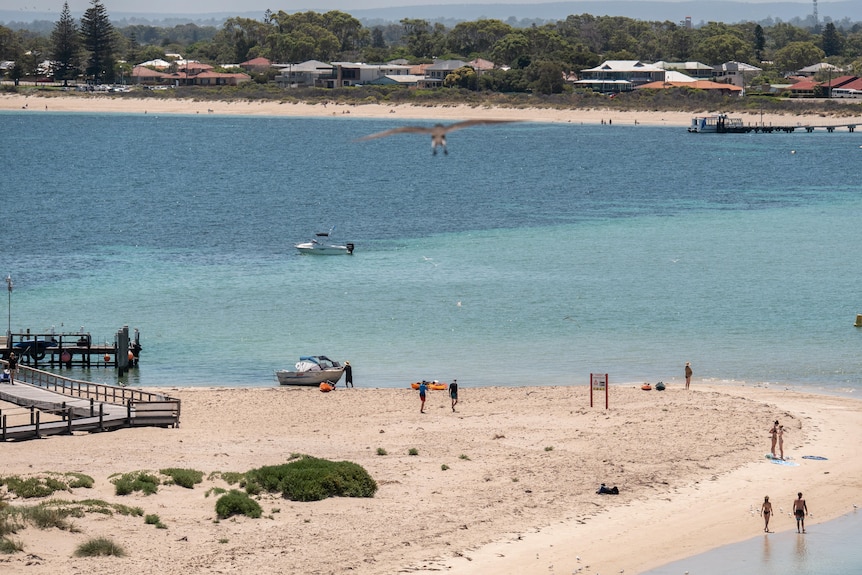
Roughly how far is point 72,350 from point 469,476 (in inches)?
803

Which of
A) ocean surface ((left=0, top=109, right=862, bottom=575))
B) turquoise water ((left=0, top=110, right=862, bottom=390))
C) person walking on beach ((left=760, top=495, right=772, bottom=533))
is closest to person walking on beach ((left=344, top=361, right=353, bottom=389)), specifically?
ocean surface ((left=0, top=109, right=862, bottom=575))

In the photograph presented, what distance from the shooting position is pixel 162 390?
38.5m

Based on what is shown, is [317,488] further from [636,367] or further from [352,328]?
[352,328]

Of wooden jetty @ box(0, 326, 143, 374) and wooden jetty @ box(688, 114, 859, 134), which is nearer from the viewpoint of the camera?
wooden jetty @ box(0, 326, 143, 374)

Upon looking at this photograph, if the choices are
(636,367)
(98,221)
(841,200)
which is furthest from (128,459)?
(841,200)

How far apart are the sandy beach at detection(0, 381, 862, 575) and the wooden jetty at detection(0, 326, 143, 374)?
17.7 feet

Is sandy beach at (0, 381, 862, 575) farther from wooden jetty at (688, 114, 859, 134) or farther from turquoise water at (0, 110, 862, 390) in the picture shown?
wooden jetty at (688, 114, 859, 134)

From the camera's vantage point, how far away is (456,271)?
62094 millimetres

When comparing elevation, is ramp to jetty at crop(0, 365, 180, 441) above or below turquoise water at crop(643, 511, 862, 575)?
above

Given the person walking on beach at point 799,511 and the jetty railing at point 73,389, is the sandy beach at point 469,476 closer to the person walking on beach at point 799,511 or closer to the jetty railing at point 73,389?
the person walking on beach at point 799,511

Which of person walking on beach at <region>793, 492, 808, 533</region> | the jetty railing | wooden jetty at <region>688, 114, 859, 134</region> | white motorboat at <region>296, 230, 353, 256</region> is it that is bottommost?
person walking on beach at <region>793, 492, 808, 533</region>

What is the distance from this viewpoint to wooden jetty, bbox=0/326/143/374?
4259 centimetres

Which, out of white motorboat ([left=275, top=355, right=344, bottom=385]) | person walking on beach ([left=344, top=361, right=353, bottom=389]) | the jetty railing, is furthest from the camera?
person walking on beach ([left=344, top=361, right=353, bottom=389])

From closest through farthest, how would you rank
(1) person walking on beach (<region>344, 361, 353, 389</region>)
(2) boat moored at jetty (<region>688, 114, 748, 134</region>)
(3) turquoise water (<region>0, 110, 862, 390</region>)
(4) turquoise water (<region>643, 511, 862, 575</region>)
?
(4) turquoise water (<region>643, 511, 862, 575</region>) < (1) person walking on beach (<region>344, 361, 353, 389</region>) < (3) turquoise water (<region>0, 110, 862, 390</region>) < (2) boat moored at jetty (<region>688, 114, 748, 134</region>)
